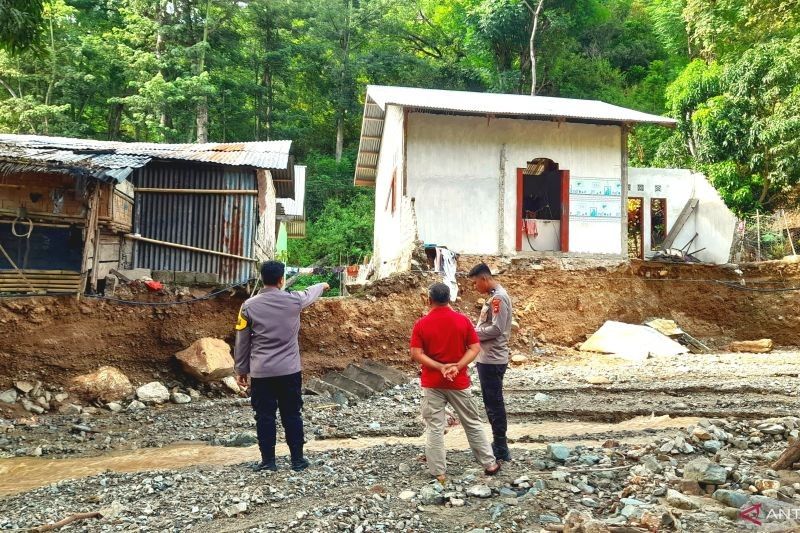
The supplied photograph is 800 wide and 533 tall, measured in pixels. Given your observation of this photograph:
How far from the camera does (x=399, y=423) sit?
887cm

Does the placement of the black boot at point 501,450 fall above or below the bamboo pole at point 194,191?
below

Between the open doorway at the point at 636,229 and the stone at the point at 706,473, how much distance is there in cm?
1449

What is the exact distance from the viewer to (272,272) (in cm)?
582

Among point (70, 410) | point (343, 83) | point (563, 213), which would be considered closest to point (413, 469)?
A: point (70, 410)

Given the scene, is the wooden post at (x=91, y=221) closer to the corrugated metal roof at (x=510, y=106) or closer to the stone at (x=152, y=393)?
the stone at (x=152, y=393)

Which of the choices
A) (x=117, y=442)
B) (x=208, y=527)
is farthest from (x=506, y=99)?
(x=208, y=527)

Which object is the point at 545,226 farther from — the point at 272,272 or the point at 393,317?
the point at 272,272

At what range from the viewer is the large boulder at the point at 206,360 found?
435 inches

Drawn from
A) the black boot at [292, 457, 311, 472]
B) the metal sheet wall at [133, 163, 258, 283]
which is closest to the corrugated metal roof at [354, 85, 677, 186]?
the metal sheet wall at [133, 163, 258, 283]

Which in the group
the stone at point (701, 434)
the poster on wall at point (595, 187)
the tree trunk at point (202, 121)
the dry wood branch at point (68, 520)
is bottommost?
the dry wood branch at point (68, 520)

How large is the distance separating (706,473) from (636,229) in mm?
17845

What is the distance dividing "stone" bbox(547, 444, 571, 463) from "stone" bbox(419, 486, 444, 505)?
1537 millimetres

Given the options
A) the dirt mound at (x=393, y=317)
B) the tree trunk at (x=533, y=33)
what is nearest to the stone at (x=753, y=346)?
the dirt mound at (x=393, y=317)

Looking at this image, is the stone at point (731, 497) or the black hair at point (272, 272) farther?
the black hair at point (272, 272)
